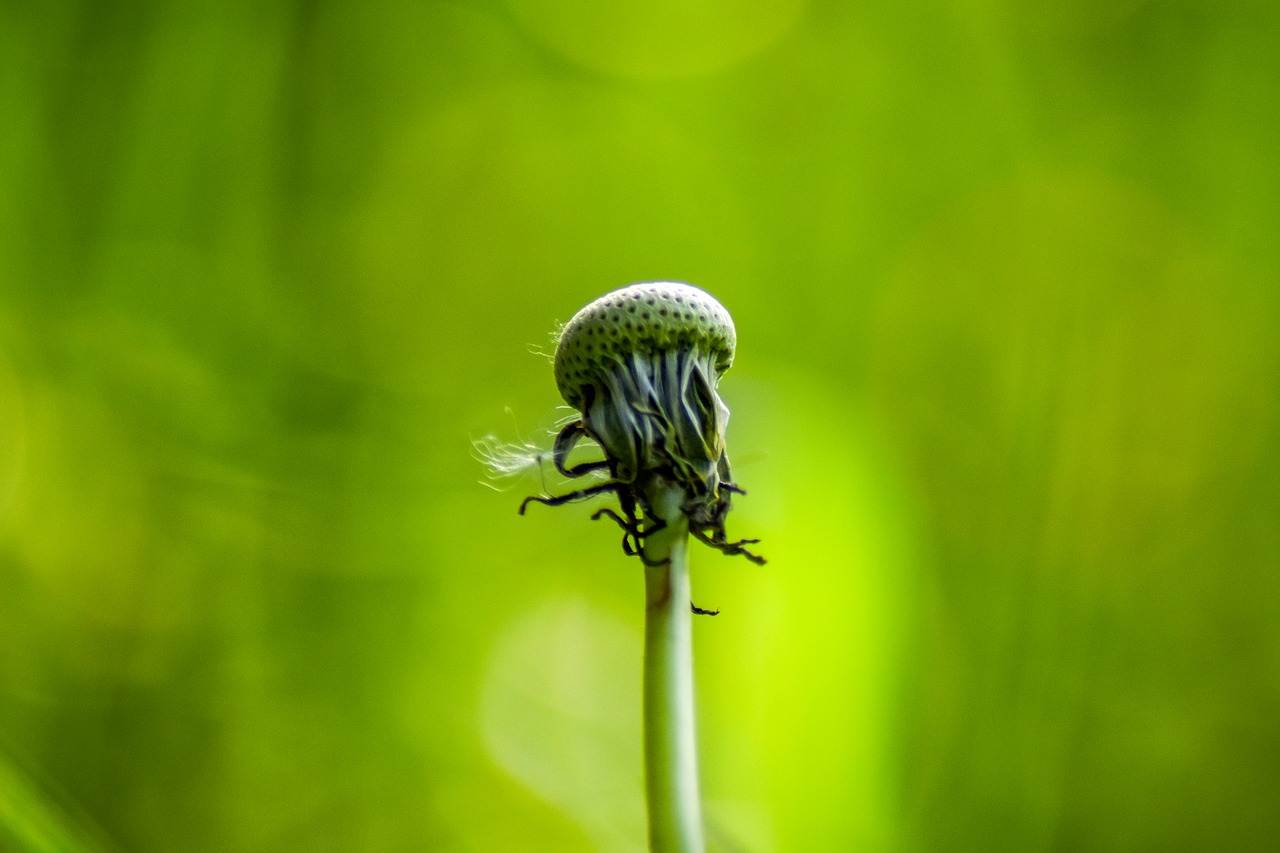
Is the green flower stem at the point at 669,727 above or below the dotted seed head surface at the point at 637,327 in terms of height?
below

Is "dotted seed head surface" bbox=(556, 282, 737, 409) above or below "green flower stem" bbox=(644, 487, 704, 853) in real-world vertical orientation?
above

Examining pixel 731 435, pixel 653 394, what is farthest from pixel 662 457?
pixel 731 435

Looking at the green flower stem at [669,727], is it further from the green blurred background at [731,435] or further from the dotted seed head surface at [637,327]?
the green blurred background at [731,435]

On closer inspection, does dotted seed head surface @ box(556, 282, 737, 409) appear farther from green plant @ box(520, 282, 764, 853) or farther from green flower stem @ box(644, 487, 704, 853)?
green flower stem @ box(644, 487, 704, 853)

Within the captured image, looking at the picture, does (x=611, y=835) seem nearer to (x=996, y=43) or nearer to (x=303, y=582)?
(x=303, y=582)

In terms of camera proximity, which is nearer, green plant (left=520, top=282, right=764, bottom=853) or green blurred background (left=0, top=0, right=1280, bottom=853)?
green plant (left=520, top=282, right=764, bottom=853)

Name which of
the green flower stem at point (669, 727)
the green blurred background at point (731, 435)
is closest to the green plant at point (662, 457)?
the green flower stem at point (669, 727)

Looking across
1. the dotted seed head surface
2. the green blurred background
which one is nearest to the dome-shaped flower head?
the dotted seed head surface
